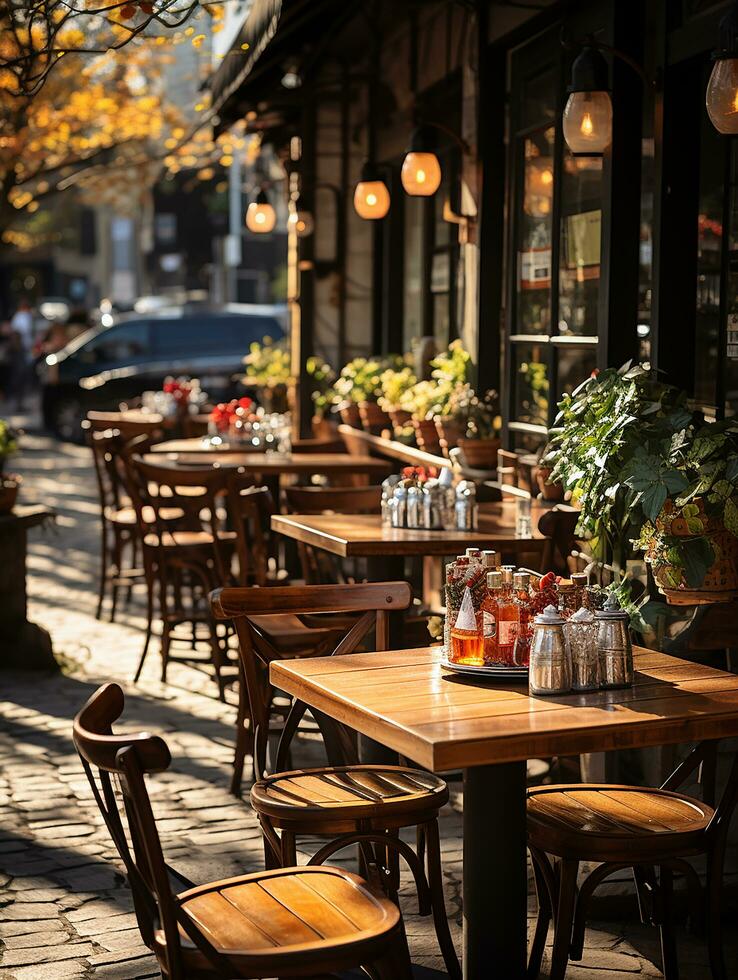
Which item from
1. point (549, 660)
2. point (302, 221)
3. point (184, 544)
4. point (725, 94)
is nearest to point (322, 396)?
point (302, 221)

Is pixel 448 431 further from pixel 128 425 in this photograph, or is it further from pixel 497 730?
pixel 497 730

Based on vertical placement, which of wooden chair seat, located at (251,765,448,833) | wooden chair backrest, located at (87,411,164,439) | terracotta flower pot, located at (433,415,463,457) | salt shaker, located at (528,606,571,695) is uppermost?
terracotta flower pot, located at (433,415,463,457)

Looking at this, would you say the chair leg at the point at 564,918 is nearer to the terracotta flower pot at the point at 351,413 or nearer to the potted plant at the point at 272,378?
the terracotta flower pot at the point at 351,413

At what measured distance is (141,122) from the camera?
17500 millimetres

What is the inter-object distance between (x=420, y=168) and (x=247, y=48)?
2.06 metres

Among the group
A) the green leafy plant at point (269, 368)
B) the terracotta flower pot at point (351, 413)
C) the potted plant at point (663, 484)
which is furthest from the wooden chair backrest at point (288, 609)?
the green leafy plant at point (269, 368)

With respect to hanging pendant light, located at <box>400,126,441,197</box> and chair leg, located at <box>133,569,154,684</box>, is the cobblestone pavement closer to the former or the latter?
chair leg, located at <box>133,569,154,684</box>

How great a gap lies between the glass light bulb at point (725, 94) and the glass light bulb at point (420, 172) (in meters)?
3.21

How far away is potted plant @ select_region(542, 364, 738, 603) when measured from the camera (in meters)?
4.43

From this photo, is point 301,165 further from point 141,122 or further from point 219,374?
point 219,374

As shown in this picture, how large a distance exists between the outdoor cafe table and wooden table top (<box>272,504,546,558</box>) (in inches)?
78.6

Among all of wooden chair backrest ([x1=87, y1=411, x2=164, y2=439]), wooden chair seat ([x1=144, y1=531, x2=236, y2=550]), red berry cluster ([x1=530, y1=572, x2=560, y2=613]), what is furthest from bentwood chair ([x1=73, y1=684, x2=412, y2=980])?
wooden chair backrest ([x1=87, y1=411, x2=164, y2=439])

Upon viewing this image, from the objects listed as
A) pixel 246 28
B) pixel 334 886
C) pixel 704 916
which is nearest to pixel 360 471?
pixel 246 28

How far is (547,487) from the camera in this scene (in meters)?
6.17
